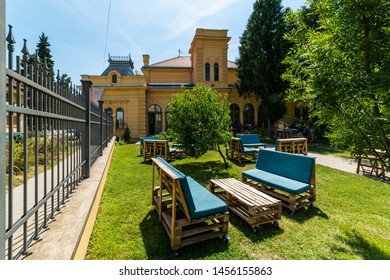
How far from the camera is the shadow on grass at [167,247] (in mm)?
2766

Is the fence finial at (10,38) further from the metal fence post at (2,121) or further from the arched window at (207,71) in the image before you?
the arched window at (207,71)

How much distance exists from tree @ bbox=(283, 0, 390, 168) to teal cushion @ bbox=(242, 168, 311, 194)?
1541 mm

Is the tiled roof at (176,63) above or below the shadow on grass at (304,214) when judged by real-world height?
above

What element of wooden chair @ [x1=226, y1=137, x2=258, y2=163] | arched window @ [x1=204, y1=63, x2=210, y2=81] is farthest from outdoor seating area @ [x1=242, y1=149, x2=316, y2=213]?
arched window @ [x1=204, y1=63, x2=210, y2=81]

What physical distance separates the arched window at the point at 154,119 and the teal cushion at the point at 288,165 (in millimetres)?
17823

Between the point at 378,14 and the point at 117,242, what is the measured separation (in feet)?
15.3

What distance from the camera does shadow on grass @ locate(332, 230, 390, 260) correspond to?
2842mm

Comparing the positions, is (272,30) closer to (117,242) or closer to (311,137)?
(311,137)

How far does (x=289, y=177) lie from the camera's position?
4.73 m

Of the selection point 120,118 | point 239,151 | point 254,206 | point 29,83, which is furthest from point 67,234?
point 120,118

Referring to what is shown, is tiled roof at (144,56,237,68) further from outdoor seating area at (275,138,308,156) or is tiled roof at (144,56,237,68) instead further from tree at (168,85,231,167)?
tree at (168,85,231,167)

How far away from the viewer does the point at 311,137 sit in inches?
688

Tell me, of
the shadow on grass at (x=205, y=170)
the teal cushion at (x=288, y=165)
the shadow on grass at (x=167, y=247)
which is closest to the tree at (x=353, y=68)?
the teal cushion at (x=288, y=165)

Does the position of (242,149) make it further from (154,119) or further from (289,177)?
(154,119)
